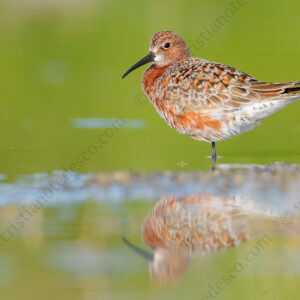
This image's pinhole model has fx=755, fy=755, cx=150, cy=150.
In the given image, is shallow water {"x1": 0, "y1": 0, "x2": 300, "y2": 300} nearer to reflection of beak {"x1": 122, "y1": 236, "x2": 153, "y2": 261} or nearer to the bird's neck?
reflection of beak {"x1": 122, "y1": 236, "x2": 153, "y2": 261}

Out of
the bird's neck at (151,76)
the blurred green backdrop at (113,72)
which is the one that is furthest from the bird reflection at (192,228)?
the bird's neck at (151,76)

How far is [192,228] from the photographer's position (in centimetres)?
789

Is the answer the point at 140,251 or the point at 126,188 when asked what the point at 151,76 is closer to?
the point at 126,188

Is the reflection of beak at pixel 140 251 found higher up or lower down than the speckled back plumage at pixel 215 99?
lower down

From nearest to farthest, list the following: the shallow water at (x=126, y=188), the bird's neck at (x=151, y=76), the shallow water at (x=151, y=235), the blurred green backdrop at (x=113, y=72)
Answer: the shallow water at (x=151, y=235)
the shallow water at (x=126, y=188)
the blurred green backdrop at (x=113, y=72)
the bird's neck at (x=151, y=76)

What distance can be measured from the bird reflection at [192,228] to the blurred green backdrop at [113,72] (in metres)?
2.36

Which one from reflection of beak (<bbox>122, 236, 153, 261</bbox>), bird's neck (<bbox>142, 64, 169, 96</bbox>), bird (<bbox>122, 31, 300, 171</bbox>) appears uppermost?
bird's neck (<bbox>142, 64, 169, 96</bbox>)

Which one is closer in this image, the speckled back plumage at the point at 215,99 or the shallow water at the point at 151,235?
the shallow water at the point at 151,235

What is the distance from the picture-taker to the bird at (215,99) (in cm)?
1114

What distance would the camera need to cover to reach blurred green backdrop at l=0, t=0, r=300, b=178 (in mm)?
12281

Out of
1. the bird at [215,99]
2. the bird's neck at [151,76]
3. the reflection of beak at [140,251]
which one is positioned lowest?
the reflection of beak at [140,251]

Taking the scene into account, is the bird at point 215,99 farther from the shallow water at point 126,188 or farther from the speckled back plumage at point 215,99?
the shallow water at point 126,188

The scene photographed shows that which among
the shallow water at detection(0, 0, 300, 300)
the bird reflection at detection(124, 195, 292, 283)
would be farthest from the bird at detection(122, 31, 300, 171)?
the bird reflection at detection(124, 195, 292, 283)

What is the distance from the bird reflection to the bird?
2.44 m
